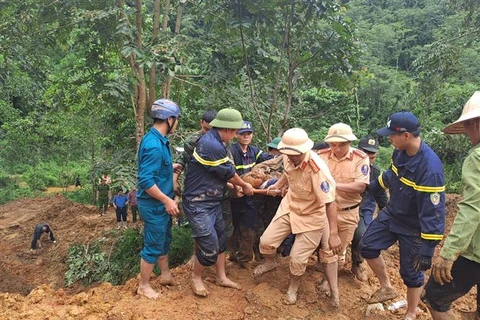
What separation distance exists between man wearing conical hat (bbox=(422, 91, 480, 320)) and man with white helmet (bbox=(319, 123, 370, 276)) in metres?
1.11

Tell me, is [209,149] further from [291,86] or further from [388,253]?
[388,253]

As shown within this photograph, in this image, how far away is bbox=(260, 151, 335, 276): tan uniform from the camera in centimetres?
371

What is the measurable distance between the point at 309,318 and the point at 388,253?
11.0ft

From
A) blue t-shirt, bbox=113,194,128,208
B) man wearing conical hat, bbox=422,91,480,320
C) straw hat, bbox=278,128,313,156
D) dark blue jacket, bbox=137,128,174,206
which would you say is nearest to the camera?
man wearing conical hat, bbox=422,91,480,320

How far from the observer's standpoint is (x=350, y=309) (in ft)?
13.5

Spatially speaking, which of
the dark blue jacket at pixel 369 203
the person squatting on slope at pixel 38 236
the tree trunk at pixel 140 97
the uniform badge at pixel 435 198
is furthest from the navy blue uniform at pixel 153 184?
the person squatting on slope at pixel 38 236

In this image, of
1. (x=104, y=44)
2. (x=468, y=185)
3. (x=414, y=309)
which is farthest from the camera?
(x=104, y=44)

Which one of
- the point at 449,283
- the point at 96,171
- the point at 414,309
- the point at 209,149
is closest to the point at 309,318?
the point at 414,309

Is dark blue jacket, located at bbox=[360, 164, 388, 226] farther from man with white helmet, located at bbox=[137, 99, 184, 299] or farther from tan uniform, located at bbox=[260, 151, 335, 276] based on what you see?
man with white helmet, located at bbox=[137, 99, 184, 299]

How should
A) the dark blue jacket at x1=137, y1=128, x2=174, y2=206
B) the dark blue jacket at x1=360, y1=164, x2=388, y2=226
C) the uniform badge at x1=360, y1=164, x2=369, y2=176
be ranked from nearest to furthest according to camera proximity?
1. the dark blue jacket at x1=137, y1=128, x2=174, y2=206
2. the uniform badge at x1=360, y1=164, x2=369, y2=176
3. the dark blue jacket at x1=360, y1=164, x2=388, y2=226

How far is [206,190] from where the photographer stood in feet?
13.0

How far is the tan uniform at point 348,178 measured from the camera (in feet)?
13.9

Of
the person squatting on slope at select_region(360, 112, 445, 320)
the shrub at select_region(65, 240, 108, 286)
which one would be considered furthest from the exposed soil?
the shrub at select_region(65, 240, 108, 286)

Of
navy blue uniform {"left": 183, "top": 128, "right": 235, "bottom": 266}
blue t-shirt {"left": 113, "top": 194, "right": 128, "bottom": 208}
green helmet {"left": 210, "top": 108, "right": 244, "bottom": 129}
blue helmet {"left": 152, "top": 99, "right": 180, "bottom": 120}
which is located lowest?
blue t-shirt {"left": 113, "top": 194, "right": 128, "bottom": 208}
